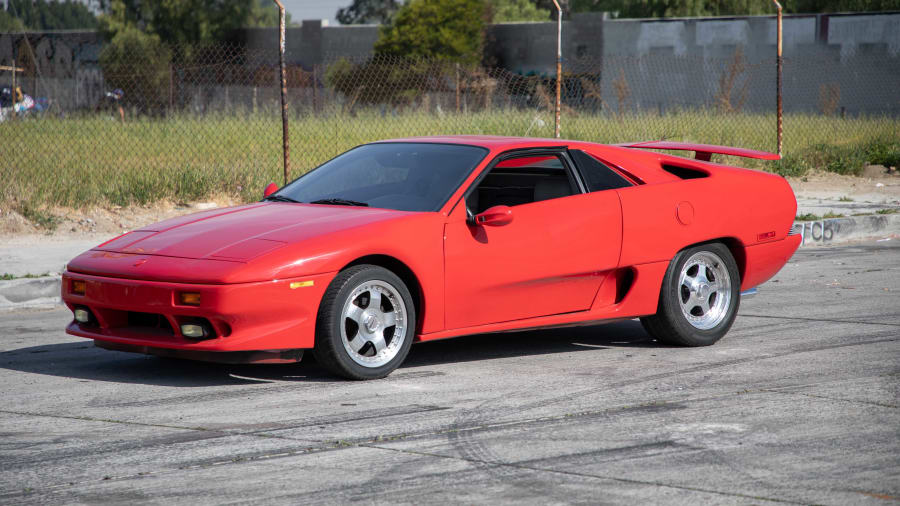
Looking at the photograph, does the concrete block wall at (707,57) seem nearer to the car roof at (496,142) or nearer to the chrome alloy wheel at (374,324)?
the car roof at (496,142)

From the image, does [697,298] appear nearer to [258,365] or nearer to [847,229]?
[258,365]

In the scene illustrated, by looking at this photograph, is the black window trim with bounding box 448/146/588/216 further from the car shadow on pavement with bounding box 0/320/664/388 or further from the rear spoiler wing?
the car shadow on pavement with bounding box 0/320/664/388

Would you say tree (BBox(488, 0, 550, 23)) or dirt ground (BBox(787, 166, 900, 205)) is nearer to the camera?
dirt ground (BBox(787, 166, 900, 205))

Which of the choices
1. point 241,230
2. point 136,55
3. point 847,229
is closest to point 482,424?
point 241,230

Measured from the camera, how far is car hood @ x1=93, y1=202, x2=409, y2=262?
5.63 meters

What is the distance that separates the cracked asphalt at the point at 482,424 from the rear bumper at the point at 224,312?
0.28 metres

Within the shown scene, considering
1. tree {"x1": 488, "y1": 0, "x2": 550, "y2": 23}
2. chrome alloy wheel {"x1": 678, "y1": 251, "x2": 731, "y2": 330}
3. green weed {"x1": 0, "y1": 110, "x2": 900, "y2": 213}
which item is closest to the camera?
chrome alloy wheel {"x1": 678, "y1": 251, "x2": 731, "y2": 330}

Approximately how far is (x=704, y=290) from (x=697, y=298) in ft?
0.25

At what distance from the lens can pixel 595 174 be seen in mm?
6770

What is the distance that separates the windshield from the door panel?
0.89ft

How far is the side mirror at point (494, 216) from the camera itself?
6062 mm

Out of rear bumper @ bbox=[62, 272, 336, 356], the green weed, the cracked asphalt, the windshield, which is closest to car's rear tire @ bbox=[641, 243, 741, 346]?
the cracked asphalt

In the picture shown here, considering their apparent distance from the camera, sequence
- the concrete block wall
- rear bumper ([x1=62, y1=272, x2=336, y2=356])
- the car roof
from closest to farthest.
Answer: rear bumper ([x1=62, y1=272, x2=336, y2=356]) → the car roof → the concrete block wall

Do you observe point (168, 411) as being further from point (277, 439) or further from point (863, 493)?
point (863, 493)
